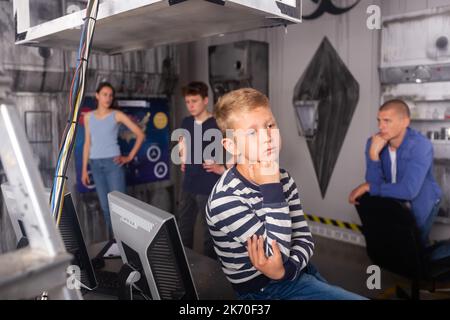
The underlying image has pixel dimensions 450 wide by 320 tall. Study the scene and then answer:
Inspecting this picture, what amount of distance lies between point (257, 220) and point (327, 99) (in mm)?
3130

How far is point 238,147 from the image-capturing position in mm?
1492

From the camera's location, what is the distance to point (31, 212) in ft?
2.25

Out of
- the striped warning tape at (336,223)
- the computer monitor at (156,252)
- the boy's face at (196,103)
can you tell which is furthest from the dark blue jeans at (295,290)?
the striped warning tape at (336,223)

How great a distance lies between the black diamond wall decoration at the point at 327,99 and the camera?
4.08 metres

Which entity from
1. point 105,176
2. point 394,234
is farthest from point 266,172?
point 105,176

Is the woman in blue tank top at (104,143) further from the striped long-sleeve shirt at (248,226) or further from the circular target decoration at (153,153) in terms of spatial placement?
the striped long-sleeve shirt at (248,226)

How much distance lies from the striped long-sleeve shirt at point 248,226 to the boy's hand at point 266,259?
32 mm

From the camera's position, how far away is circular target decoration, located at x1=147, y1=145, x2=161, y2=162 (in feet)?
16.2

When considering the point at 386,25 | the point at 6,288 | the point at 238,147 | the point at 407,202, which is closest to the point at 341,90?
the point at 386,25

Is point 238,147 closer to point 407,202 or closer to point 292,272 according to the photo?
point 292,272

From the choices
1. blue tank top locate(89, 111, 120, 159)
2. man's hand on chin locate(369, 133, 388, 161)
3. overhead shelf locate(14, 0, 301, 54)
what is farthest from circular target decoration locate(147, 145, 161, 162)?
overhead shelf locate(14, 0, 301, 54)

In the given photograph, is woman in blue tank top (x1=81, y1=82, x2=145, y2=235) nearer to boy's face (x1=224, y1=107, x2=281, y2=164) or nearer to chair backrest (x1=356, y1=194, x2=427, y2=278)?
chair backrest (x1=356, y1=194, x2=427, y2=278)

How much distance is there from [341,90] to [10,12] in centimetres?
328

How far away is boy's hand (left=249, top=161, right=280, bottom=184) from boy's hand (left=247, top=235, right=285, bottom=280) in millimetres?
191
